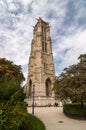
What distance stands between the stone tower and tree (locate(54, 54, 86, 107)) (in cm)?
3396

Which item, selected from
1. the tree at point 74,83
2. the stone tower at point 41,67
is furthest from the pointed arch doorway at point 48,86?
the tree at point 74,83

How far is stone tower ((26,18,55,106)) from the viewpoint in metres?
57.7

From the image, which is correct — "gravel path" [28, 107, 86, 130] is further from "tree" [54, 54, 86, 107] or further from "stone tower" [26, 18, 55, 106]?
"stone tower" [26, 18, 55, 106]

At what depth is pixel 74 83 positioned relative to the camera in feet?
69.1

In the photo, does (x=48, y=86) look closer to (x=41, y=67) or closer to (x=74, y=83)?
(x=41, y=67)

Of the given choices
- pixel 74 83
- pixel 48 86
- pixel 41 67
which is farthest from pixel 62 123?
pixel 48 86

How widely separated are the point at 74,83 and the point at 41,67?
4045 centimetres

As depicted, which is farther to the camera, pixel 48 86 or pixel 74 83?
pixel 48 86

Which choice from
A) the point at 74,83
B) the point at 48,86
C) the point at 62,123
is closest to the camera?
the point at 62,123

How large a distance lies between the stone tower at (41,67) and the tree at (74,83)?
3396cm

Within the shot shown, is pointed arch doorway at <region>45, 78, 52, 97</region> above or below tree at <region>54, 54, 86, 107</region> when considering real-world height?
above

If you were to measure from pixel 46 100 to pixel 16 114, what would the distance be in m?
49.5

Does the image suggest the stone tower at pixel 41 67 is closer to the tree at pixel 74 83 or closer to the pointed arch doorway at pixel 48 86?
the pointed arch doorway at pixel 48 86

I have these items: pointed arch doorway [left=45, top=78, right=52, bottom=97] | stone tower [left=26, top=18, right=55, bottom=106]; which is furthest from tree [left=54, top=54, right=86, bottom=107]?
pointed arch doorway [left=45, top=78, right=52, bottom=97]
